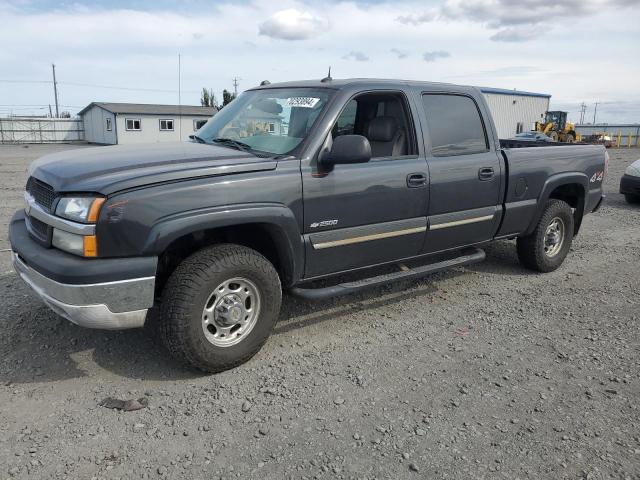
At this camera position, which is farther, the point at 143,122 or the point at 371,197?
the point at 143,122

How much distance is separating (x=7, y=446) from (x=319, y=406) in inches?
66.2

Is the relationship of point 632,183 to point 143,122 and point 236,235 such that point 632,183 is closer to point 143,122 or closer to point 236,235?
point 236,235

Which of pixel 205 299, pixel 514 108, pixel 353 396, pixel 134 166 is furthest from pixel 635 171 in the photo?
pixel 514 108

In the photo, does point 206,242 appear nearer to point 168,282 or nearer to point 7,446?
point 168,282

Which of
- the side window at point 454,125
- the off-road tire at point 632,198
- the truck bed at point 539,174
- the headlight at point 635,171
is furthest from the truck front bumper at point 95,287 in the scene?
the off-road tire at point 632,198

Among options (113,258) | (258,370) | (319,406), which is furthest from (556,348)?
(113,258)

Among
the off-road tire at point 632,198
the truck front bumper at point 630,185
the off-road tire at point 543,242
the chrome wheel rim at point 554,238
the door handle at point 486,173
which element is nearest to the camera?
the door handle at point 486,173

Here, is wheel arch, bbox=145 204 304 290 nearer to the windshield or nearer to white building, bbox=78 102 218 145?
the windshield

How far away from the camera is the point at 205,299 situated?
10.8 ft

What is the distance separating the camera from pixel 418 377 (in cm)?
355

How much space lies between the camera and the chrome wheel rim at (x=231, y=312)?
11.2 feet

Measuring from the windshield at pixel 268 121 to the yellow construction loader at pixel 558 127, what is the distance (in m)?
37.2

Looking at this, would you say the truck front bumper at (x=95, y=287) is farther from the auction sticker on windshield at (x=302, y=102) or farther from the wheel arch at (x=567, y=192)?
the wheel arch at (x=567, y=192)

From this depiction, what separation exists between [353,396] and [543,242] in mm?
3429
